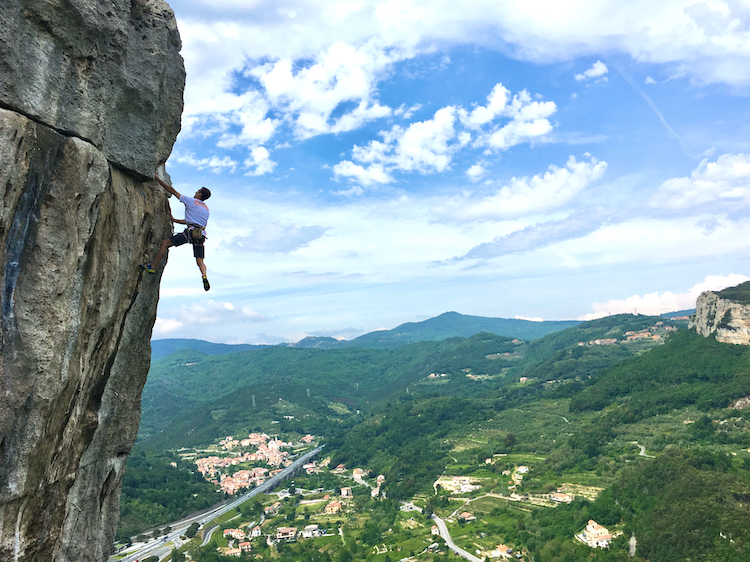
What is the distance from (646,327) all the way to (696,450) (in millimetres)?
158659

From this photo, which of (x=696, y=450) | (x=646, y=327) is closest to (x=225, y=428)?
(x=696, y=450)

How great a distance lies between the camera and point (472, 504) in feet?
225

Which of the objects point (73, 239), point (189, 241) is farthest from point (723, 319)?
point (73, 239)

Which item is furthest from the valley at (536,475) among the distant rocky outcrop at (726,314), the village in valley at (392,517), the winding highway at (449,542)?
the distant rocky outcrop at (726,314)

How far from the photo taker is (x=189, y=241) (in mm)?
9781

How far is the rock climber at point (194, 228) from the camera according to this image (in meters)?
9.32

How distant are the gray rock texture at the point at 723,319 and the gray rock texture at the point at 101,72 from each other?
118 meters

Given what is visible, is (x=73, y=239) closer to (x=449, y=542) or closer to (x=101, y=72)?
(x=101, y=72)

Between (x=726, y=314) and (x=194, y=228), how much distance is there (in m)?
121

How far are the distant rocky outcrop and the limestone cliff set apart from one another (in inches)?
4661

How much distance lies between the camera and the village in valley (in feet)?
181

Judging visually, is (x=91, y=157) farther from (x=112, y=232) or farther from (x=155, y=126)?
(x=155, y=126)

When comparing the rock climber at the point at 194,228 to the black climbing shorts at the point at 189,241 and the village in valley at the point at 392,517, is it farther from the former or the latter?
the village in valley at the point at 392,517

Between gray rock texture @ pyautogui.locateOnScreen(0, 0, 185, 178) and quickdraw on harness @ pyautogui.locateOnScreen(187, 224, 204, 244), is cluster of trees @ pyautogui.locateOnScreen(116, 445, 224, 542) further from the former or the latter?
gray rock texture @ pyautogui.locateOnScreen(0, 0, 185, 178)
